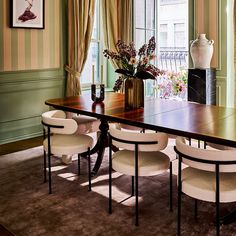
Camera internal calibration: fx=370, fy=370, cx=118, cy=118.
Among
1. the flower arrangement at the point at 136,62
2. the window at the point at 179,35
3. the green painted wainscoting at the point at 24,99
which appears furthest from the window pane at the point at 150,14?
the flower arrangement at the point at 136,62

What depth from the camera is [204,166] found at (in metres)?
2.29

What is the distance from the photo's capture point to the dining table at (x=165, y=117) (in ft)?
8.10

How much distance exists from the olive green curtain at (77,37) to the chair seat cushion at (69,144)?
221cm

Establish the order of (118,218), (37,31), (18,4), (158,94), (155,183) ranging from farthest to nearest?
(158,94), (37,31), (18,4), (155,183), (118,218)

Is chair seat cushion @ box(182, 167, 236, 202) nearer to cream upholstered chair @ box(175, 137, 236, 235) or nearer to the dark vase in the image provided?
cream upholstered chair @ box(175, 137, 236, 235)

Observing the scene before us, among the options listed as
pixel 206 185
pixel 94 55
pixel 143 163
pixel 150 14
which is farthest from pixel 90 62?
pixel 206 185

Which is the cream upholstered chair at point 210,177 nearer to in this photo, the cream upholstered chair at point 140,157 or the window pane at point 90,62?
the cream upholstered chair at point 140,157

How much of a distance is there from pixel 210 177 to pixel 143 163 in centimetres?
53

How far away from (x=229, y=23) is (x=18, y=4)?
2.82 metres

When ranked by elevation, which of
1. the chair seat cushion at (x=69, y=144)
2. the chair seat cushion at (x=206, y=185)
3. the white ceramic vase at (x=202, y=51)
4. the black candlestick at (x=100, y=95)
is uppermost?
the white ceramic vase at (x=202, y=51)

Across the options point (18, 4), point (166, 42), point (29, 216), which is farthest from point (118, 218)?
point (166, 42)

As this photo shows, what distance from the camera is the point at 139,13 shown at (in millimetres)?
6164

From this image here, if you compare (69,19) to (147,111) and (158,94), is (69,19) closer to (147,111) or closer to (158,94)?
(158,94)

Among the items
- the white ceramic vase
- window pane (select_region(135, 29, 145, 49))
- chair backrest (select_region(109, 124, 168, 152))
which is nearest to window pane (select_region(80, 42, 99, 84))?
window pane (select_region(135, 29, 145, 49))
